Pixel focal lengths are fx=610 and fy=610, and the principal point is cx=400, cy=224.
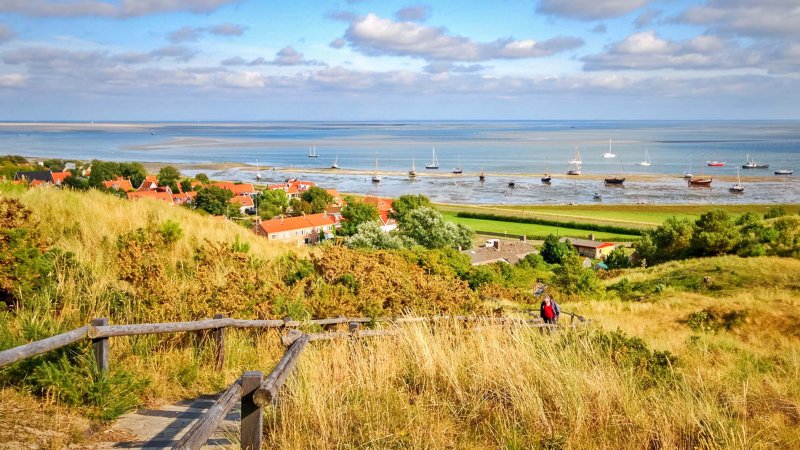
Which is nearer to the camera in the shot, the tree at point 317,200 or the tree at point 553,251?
the tree at point 553,251

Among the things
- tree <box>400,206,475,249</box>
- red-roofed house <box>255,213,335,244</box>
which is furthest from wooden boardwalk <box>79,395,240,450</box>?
red-roofed house <box>255,213,335,244</box>

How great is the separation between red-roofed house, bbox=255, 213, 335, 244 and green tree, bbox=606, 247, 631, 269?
27127mm

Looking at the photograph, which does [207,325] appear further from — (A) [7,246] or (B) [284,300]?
(A) [7,246]

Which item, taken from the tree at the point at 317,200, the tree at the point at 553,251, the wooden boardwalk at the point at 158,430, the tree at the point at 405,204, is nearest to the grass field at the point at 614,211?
the tree at the point at 317,200

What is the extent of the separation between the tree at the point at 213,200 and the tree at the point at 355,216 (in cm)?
1848

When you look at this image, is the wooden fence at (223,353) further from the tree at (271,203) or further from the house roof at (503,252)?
the tree at (271,203)

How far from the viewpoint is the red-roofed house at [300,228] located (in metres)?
60.9

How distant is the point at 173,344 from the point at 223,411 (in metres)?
3.76

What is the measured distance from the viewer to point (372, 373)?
18.3 ft

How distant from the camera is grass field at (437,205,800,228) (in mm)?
69206

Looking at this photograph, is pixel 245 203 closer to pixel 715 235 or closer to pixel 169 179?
pixel 169 179

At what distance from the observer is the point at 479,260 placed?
5019cm

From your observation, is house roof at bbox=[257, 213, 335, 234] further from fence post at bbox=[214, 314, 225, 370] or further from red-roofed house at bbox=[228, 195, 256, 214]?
fence post at bbox=[214, 314, 225, 370]

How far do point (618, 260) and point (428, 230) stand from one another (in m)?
16.1
